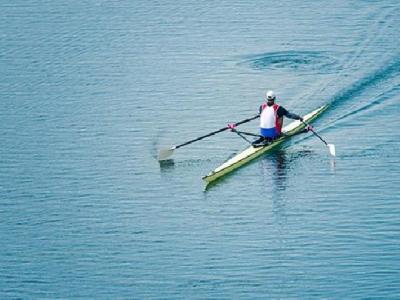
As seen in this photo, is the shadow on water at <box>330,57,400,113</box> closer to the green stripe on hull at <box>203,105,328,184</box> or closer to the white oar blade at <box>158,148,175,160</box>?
the green stripe on hull at <box>203,105,328,184</box>

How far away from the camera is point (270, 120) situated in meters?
42.0

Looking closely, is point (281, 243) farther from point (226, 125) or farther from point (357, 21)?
point (357, 21)

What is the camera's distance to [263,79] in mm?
50125

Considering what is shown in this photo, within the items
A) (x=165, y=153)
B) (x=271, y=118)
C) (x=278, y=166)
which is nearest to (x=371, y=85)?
(x=271, y=118)

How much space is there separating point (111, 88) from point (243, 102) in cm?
558

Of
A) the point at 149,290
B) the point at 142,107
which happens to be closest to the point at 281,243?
the point at 149,290

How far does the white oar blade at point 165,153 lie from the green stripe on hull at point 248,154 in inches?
81.9

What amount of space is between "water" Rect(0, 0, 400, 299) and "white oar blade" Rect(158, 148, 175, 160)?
339 mm

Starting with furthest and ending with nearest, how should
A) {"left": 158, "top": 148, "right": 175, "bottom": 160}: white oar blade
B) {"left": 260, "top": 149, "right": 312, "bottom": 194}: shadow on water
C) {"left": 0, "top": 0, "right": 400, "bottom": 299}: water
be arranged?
{"left": 158, "top": 148, "right": 175, "bottom": 160}: white oar blade, {"left": 260, "top": 149, "right": 312, "bottom": 194}: shadow on water, {"left": 0, "top": 0, "right": 400, "bottom": 299}: water

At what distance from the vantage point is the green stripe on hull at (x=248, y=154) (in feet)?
132

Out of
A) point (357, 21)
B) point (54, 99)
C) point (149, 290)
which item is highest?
point (357, 21)

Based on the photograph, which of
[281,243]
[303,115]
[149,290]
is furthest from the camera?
[303,115]

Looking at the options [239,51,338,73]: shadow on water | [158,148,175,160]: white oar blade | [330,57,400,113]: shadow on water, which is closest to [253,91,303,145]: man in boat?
[158,148,175,160]: white oar blade

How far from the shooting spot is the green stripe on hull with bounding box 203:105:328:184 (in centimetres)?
4025
